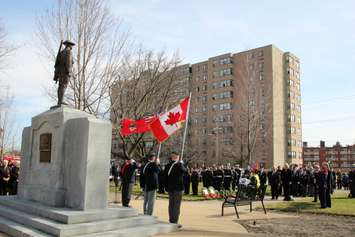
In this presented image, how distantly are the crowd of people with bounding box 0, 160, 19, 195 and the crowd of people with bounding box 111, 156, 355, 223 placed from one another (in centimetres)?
526

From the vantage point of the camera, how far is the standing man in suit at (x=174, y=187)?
32.8ft

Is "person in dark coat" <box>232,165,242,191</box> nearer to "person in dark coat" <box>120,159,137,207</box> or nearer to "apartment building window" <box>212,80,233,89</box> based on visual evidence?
"person in dark coat" <box>120,159,137,207</box>

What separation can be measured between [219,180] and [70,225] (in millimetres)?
17537

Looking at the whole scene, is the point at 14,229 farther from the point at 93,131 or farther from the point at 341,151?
the point at 341,151

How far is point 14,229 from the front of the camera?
26.8 feet

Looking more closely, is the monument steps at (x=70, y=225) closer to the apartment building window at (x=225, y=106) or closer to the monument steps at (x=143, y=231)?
the monument steps at (x=143, y=231)

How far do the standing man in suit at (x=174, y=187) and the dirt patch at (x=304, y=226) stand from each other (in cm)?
196

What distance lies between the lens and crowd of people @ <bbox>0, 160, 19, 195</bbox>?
17.1 metres

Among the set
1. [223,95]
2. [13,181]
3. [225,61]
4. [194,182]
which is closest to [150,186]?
[13,181]

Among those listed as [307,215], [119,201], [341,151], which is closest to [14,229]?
[119,201]

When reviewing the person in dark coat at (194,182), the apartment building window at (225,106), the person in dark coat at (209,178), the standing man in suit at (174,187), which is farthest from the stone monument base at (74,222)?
the apartment building window at (225,106)

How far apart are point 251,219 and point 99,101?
47.9ft

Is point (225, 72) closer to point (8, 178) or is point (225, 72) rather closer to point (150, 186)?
point (8, 178)

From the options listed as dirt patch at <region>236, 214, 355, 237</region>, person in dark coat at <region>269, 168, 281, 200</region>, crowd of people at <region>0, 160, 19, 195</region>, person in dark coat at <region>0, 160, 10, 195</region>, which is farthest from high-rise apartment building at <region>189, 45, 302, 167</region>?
dirt patch at <region>236, 214, 355, 237</region>
